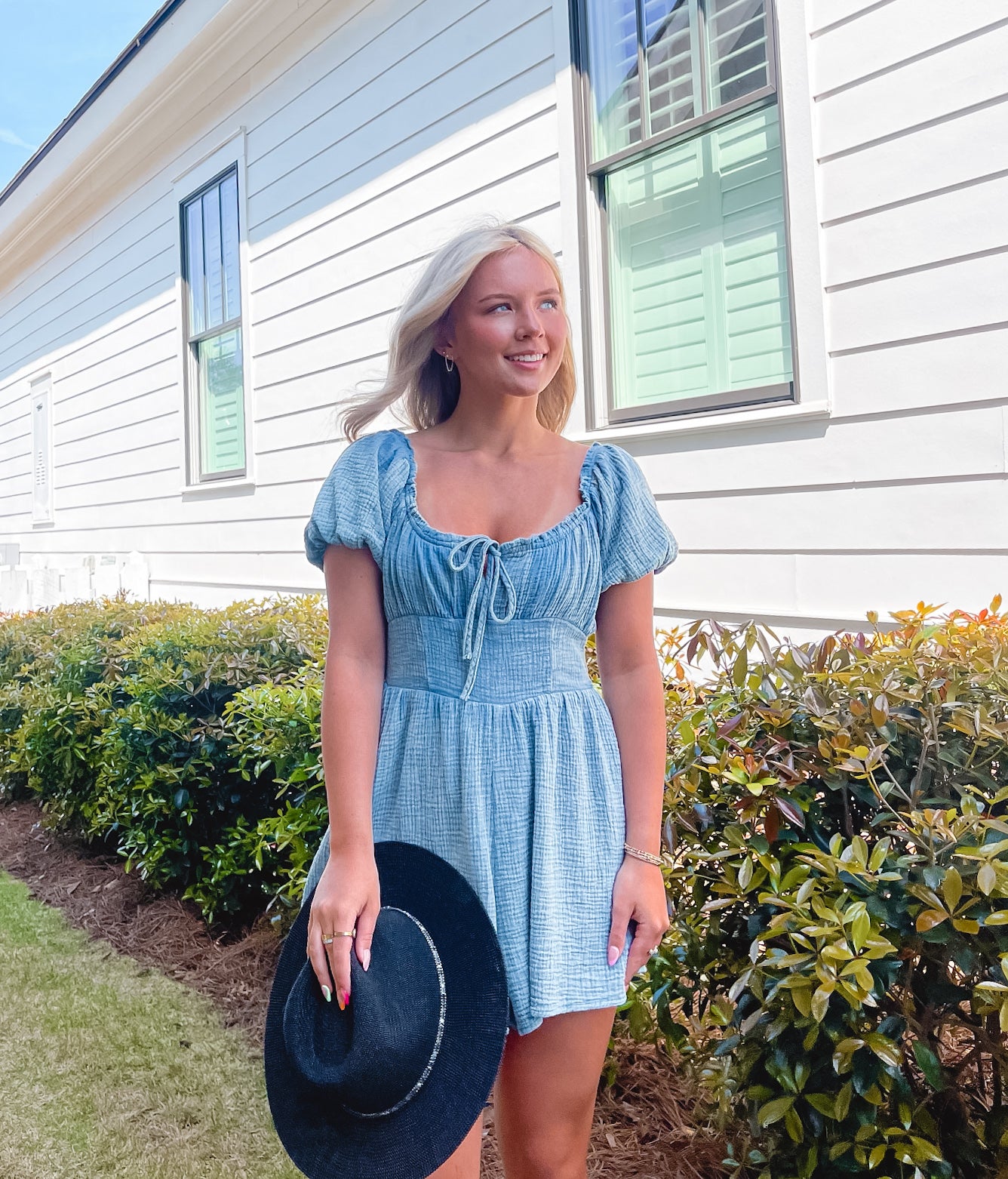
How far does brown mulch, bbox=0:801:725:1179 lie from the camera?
2.42 metres

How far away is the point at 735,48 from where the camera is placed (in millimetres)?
3908

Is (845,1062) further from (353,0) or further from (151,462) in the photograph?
(151,462)

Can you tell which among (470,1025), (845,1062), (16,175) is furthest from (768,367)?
(16,175)

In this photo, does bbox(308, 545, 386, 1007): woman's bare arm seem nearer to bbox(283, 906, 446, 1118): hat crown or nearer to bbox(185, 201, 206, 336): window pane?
bbox(283, 906, 446, 1118): hat crown

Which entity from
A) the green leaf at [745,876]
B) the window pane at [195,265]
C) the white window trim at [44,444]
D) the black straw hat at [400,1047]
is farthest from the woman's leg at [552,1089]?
the white window trim at [44,444]

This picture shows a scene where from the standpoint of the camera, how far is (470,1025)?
4.66 ft

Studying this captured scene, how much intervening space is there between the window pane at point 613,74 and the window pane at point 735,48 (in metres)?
0.41

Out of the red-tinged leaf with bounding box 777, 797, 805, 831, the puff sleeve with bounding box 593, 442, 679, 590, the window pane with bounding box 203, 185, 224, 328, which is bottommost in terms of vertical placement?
the red-tinged leaf with bounding box 777, 797, 805, 831

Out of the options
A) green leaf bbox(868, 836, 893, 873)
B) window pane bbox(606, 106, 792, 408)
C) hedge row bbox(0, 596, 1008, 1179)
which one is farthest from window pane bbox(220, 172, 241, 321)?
green leaf bbox(868, 836, 893, 873)

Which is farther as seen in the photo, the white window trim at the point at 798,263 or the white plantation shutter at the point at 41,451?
the white plantation shutter at the point at 41,451

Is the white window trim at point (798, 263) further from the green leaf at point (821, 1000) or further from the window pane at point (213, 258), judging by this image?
the window pane at point (213, 258)

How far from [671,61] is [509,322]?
3144 mm

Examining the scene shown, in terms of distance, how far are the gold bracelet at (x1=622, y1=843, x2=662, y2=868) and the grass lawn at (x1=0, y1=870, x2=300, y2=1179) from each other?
1.61 metres

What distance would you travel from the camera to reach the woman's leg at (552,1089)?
4.99ft
